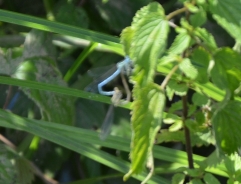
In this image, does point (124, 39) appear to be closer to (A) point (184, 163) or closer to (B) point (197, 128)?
(B) point (197, 128)

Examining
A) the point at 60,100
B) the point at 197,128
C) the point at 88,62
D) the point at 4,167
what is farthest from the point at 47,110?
the point at 197,128

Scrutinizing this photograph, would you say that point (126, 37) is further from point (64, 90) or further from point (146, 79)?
point (64, 90)

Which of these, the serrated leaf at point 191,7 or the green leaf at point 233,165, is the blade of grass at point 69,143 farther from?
the serrated leaf at point 191,7

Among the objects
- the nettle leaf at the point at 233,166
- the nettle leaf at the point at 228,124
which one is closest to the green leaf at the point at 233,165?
the nettle leaf at the point at 233,166

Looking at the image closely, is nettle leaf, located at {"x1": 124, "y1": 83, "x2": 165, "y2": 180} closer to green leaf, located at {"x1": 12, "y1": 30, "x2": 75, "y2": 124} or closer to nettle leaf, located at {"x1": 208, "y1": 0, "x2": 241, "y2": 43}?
nettle leaf, located at {"x1": 208, "y1": 0, "x2": 241, "y2": 43}

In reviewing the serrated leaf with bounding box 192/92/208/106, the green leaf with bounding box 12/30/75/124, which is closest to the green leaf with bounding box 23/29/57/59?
the green leaf with bounding box 12/30/75/124
